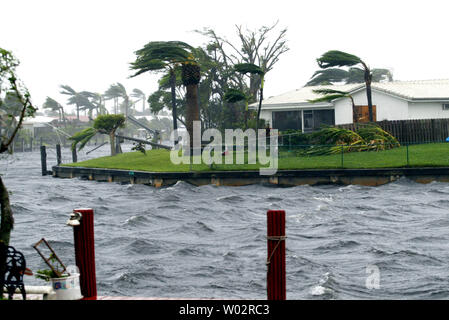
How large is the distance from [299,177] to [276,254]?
22.4 metres

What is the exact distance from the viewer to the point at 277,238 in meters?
10.3

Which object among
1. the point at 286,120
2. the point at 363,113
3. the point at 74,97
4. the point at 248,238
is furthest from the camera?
the point at 74,97

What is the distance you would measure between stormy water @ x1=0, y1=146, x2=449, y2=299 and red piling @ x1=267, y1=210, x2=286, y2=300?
14.2 feet

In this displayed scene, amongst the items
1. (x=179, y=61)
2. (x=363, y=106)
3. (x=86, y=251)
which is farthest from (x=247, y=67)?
(x=86, y=251)

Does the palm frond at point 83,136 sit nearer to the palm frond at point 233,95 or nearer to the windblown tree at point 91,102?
the palm frond at point 233,95

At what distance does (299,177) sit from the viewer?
32.6 m

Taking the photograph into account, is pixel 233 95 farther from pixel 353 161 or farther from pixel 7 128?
pixel 7 128

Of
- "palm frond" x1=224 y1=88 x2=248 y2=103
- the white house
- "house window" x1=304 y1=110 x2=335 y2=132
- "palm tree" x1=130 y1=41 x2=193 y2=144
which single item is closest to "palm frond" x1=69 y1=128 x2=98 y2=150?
"palm tree" x1=130 y1=41 x2=193 y2=144

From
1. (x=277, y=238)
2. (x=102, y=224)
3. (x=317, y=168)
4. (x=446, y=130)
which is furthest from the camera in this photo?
(x=446, y=130)

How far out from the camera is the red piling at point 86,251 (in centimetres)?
1055
